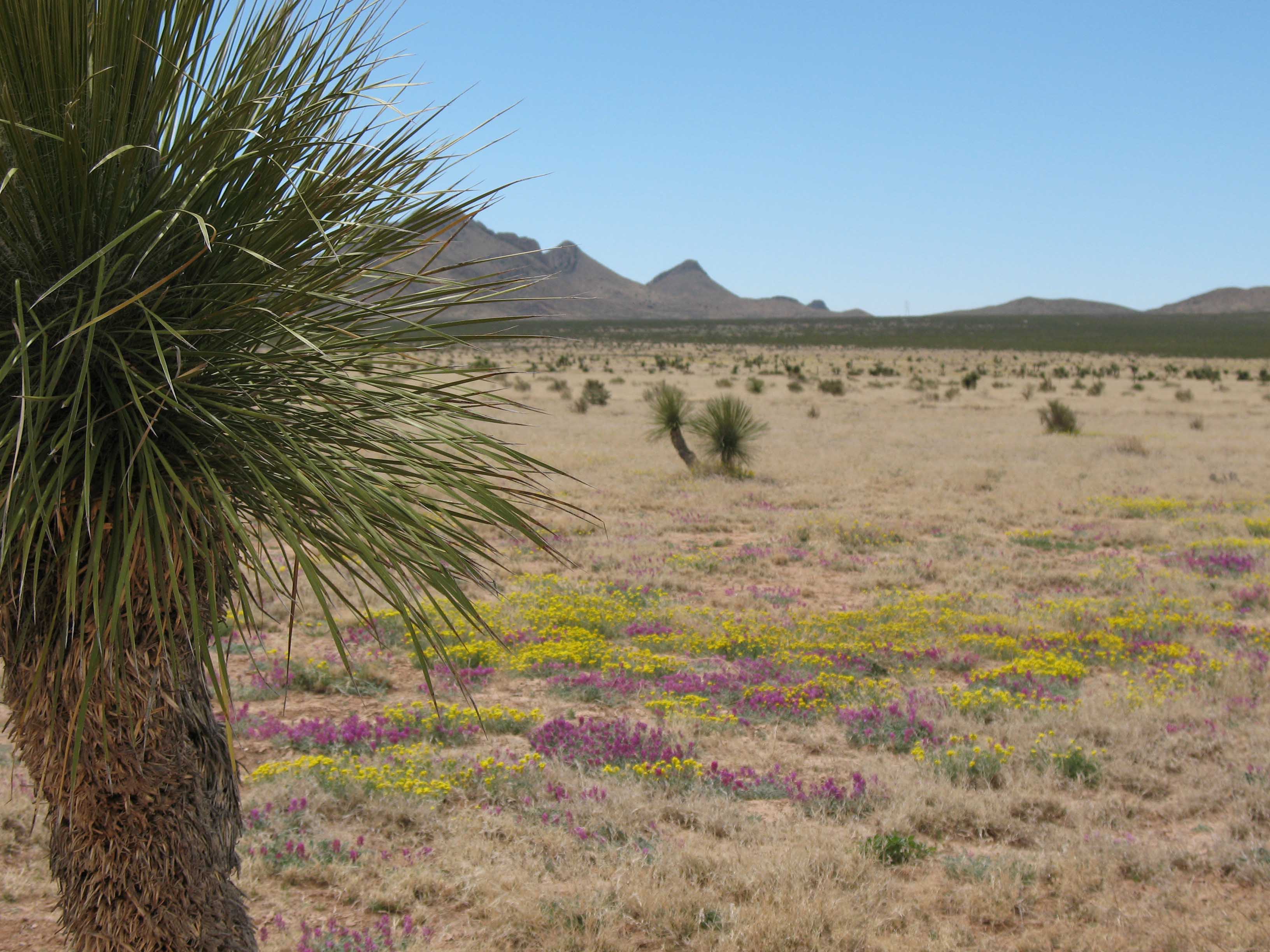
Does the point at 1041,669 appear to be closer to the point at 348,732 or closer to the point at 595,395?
the point at 348,732

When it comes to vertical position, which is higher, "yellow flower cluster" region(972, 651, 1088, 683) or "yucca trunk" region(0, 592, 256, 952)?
"yucca trunk" region(0, 592, 256, 952)

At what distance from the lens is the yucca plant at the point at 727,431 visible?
17.1 m

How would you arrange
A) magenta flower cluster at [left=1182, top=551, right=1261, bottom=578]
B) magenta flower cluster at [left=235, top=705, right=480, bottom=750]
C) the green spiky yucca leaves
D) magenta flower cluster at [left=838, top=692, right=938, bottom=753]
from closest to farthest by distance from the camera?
the green spiky yucca leaves
magenta flower cluster at [left=235, top=705, right=480, bottom=750]
magenta flower cluster at [left=838, top=692, right=938, bottom=753]
magenta flower cluster at [left=1182, top=551, right=1261, bottom=578]

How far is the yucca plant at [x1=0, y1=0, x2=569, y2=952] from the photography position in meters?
1.98

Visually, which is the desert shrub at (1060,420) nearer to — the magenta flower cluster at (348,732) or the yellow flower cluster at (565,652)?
the yellow flower cluster at (565,652)

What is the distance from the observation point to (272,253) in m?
2.31

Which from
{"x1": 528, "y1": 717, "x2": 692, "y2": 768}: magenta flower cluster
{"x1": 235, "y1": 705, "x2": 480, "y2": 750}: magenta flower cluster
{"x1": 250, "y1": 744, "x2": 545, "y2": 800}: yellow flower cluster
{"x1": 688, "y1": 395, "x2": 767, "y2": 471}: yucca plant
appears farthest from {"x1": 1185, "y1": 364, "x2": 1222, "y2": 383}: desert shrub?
{"x1": 250, "y1": 744, "x2": 545, "y2": 800}: yellow flower cluster

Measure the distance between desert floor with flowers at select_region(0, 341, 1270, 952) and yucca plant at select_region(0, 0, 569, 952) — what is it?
0.54 meters

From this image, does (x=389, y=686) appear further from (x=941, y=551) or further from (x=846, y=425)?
(x=846, y=425)

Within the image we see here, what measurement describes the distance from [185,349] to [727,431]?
15235 mm

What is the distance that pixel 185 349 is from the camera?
2.13m

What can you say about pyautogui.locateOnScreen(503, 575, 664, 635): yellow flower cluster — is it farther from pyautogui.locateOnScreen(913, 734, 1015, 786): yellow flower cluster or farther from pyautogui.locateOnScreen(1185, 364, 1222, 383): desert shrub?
pyautogui.locateOnScreen(1185, 364, 1222, 383): desert shrub

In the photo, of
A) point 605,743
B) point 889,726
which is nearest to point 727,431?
point 889,726

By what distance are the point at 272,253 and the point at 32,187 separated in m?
0.51
